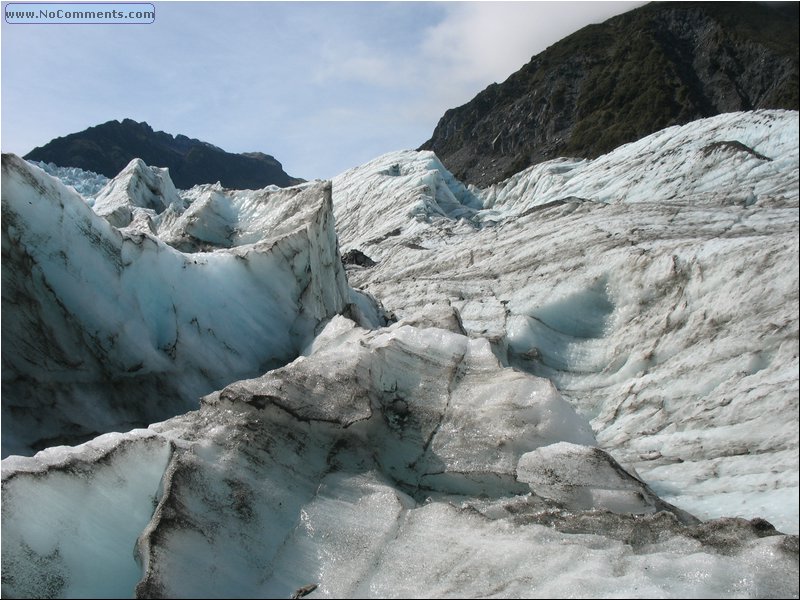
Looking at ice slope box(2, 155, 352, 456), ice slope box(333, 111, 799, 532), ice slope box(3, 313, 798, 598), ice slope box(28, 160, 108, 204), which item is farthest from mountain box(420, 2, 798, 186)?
ice slope box(3, 313, 798, 598)

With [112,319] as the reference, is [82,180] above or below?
above

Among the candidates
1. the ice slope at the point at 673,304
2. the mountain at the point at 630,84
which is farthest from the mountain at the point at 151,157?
the ice slope at the point at 673,304

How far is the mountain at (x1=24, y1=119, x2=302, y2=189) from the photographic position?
78.6m

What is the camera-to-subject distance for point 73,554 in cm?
422

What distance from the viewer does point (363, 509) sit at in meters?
4.62

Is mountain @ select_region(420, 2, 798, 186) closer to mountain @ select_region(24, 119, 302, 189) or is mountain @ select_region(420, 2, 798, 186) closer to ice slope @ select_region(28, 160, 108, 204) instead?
ice slope @ select_region(28, 160, 108, 204)

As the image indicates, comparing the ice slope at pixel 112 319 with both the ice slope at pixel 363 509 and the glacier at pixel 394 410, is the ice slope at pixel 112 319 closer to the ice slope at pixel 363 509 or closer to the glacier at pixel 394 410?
→ the glacier at pixel 394 410

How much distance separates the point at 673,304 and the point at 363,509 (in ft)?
19.4

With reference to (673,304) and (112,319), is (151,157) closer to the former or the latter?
(112,319)

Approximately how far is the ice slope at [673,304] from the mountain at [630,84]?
39908 mm

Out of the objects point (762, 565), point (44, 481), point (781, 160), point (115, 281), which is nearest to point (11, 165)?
point (115, 281)

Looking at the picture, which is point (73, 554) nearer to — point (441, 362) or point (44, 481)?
point (44, 481)

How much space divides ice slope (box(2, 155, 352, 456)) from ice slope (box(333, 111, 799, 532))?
3277mm

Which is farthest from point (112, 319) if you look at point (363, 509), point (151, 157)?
point (151, 157)
